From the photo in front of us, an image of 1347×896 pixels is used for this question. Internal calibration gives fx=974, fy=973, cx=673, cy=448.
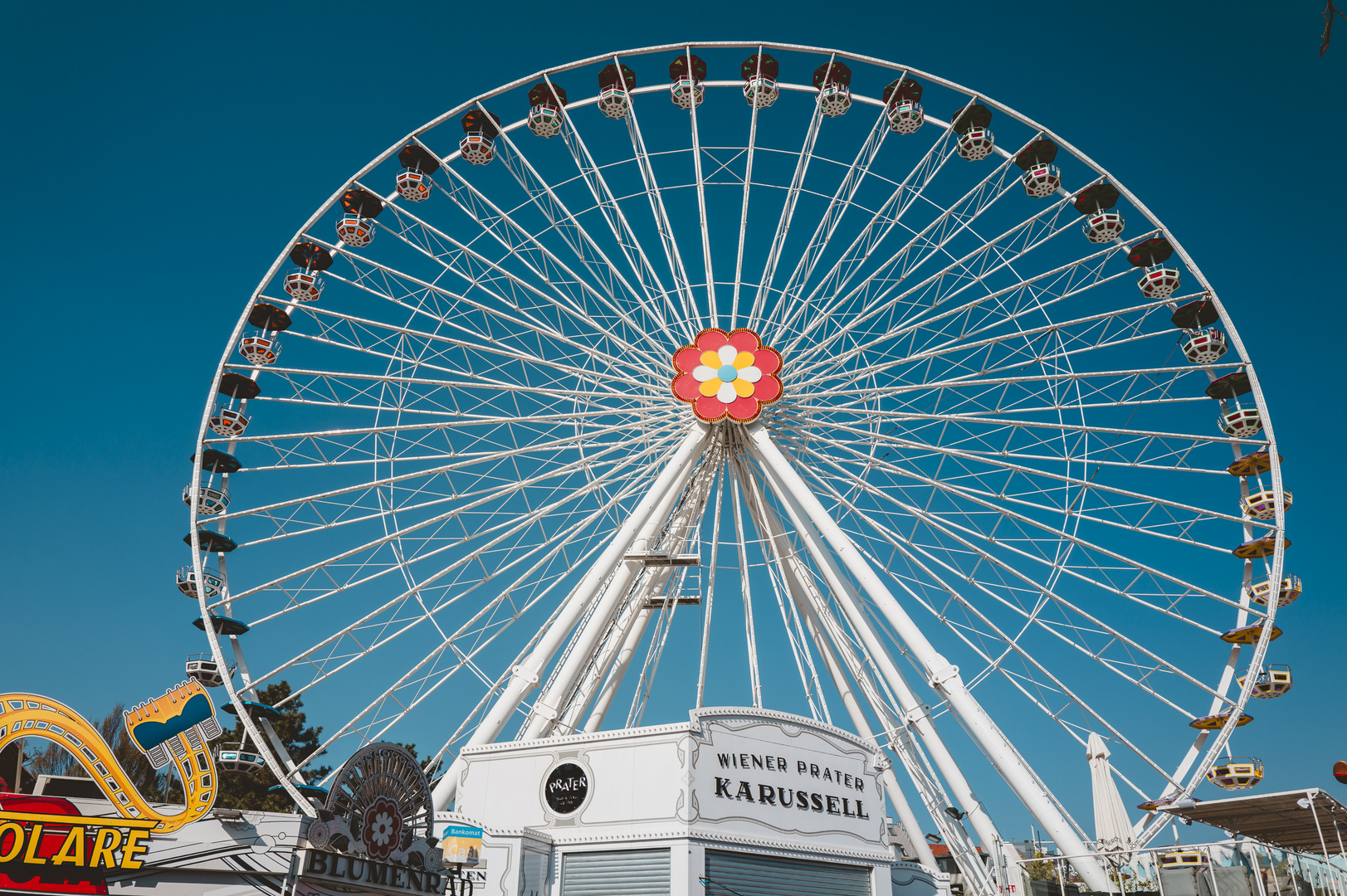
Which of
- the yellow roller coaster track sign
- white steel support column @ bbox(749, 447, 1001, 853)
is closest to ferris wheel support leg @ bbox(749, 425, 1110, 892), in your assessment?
white steel support column @ bbox(749, 447, 1001, 853)

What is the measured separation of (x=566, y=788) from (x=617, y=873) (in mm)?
1720

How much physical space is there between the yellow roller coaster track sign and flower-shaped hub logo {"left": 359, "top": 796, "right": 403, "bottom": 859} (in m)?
2.47

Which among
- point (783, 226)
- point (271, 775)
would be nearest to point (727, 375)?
point (783, 226)

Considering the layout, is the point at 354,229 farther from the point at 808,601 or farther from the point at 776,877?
the point at 776,877

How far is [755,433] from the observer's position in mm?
23297

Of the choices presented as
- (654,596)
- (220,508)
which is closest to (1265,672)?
(654,596)

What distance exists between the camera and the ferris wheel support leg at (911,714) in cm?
1859

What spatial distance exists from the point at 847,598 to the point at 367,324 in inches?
518

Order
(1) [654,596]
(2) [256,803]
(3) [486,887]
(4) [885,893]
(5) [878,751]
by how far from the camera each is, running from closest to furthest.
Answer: (3) [486,887]
(4) [885,893]
(5) [878,751]
(1) [654,596]
(2) [256,803]

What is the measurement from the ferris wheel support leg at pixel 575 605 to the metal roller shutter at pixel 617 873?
3088 millimetres

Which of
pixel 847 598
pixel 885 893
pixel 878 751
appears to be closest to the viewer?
pixel 885 893

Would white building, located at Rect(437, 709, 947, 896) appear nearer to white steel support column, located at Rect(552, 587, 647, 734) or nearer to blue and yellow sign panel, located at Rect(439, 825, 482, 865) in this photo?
blue and yellow sign panel, located at Rect(439, 825, 482, 865)

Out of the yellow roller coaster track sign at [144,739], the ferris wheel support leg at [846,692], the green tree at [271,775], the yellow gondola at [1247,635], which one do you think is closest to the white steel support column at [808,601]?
the ferris wheel support leg at [846,692]

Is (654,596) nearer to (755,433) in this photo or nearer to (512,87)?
(755,433)
